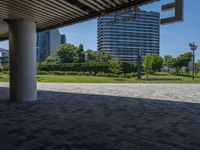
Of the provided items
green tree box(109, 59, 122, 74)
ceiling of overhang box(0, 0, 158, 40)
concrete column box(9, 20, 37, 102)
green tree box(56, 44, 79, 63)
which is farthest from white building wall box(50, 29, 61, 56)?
ceiling of overhang box(0, 0, 158, 40)

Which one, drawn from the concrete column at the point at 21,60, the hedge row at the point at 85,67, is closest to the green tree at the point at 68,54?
the hedge row at the point at 85,67

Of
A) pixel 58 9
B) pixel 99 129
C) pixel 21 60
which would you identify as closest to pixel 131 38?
pixel 21 60

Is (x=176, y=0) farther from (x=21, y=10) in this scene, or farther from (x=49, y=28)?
(x=49, y=28)

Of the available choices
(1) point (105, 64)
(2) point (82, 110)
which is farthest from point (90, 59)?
(2) point (82, 110)

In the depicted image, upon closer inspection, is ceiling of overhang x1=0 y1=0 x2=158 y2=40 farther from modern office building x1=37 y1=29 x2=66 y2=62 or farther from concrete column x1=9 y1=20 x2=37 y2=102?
modern office building x1=37 y1=29 x2=66 y2=62

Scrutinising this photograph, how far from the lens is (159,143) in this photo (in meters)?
5.38

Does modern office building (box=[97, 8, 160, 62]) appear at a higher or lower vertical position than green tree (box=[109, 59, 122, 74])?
higher

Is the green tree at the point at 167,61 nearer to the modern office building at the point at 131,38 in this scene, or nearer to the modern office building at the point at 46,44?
the modern office building at the point at 131,38

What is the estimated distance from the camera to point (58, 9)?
1013 centimetres

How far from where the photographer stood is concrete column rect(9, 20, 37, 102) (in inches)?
464

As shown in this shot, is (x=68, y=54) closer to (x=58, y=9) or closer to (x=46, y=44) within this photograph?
(x=58, y=9)

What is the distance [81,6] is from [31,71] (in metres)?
4.26

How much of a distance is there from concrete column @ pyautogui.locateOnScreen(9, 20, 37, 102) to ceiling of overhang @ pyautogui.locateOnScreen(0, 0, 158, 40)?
1.70ft

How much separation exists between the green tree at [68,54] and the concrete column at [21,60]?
61993 mm
